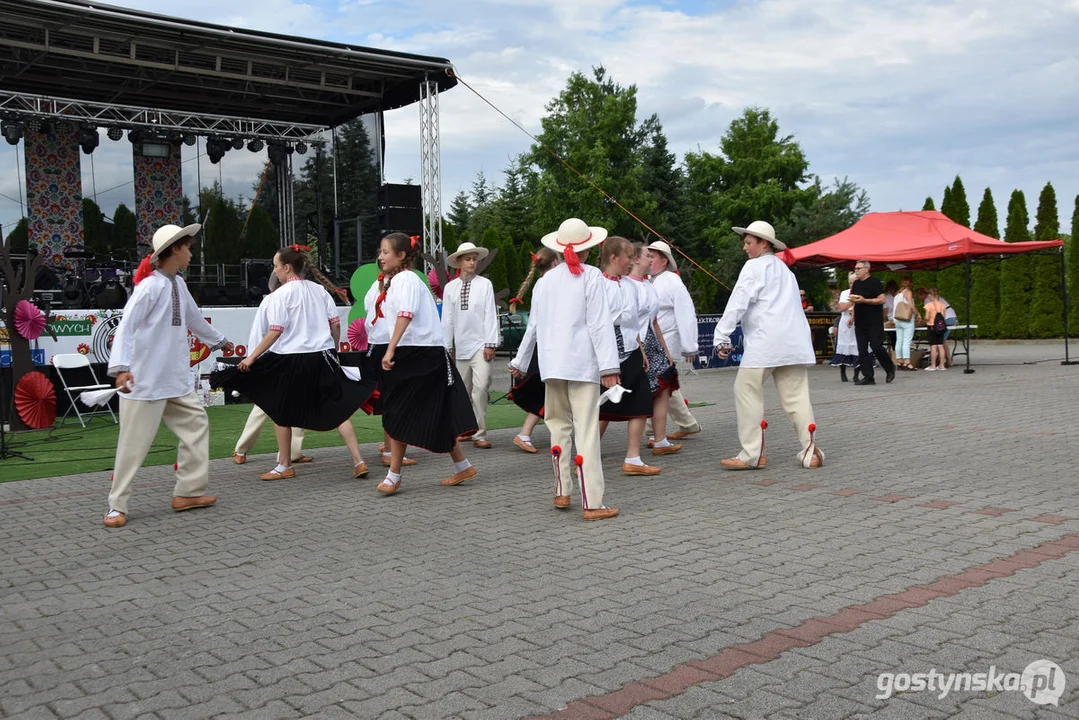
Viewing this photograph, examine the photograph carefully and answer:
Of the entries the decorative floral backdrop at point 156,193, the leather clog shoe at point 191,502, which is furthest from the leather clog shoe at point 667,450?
the decorative floral backdrop at point 156,193

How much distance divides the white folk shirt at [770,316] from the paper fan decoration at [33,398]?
8.03 m

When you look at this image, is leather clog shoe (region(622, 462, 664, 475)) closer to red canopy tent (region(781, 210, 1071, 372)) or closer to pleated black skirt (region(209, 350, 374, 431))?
pleated black skirt (region(209, 350, 374, 431))

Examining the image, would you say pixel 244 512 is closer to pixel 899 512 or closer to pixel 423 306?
pixel 423 306

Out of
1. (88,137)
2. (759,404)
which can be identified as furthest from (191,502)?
(88,137)

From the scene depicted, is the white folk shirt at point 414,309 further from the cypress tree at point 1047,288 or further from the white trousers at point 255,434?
the cypress tree at point 1047,288

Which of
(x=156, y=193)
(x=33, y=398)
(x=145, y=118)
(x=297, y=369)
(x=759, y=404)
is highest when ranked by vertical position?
(x=145, y=118)

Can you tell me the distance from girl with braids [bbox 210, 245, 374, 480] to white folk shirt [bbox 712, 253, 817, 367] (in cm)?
304

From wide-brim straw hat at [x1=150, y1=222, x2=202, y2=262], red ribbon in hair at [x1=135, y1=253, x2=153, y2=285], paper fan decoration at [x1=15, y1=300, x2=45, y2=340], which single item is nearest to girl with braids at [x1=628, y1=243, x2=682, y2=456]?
wide-brim straw hat at [x1=150, y1=222, x2=202, y2=262]

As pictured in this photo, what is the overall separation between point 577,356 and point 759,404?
225cm

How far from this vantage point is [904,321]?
18.4 metres

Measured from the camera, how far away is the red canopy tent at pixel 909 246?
18.3 metres

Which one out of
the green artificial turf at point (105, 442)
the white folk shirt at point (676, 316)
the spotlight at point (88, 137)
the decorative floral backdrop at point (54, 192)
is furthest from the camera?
the decorative floral backdrop at point (54, 192)

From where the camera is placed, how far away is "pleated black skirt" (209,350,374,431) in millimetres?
7473

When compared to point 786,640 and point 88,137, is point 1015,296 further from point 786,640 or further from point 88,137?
point 786,640
